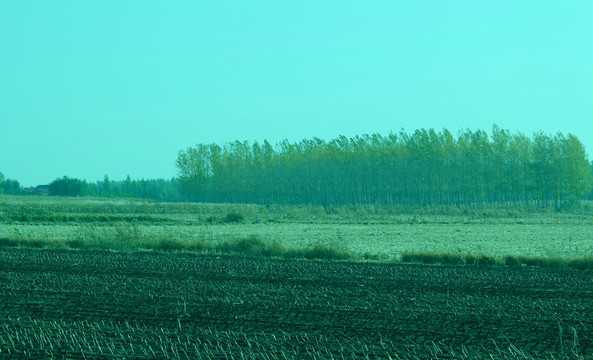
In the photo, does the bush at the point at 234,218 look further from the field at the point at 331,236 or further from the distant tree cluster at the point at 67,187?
the distant tree cluster at the point at 67,187

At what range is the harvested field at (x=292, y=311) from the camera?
10.6 m

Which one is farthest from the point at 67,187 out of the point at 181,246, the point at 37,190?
the point at 181,246

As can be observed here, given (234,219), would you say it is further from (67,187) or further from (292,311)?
(67,187)

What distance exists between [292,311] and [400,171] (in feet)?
250

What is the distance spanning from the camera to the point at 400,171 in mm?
88812

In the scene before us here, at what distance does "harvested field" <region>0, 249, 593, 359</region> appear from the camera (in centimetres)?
1057

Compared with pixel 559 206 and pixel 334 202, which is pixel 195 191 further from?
pixel 559 206

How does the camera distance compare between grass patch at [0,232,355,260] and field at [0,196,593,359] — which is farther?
grass patch at [0,232,355,260]

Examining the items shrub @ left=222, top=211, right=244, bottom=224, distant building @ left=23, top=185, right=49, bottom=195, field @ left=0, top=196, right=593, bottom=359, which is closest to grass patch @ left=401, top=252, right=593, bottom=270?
field @ left=0, top=196, right=593, bottom=359

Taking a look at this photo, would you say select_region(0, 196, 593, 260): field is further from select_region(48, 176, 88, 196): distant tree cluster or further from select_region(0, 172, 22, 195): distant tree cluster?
select_region(0, 172, 22, 195): distant tree cluster

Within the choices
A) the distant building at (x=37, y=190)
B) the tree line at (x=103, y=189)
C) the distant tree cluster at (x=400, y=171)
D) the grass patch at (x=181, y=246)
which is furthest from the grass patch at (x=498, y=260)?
the distant building at (x=37, y=190)

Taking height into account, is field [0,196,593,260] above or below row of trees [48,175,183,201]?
below

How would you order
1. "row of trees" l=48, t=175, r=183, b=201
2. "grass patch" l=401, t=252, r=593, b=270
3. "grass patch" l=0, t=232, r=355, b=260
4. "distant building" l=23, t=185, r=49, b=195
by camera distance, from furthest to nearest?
"distant building" l=23, t=185, r=49, b=195, "row of trees" l=48, t=175, r=183, b=201, "grass patch" l=0, t=232, r=355, b=260, "grass patch" l=401, t=252, r=593, b=270

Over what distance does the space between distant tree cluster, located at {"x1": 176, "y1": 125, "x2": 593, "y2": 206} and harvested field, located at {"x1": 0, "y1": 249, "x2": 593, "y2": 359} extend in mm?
63650
